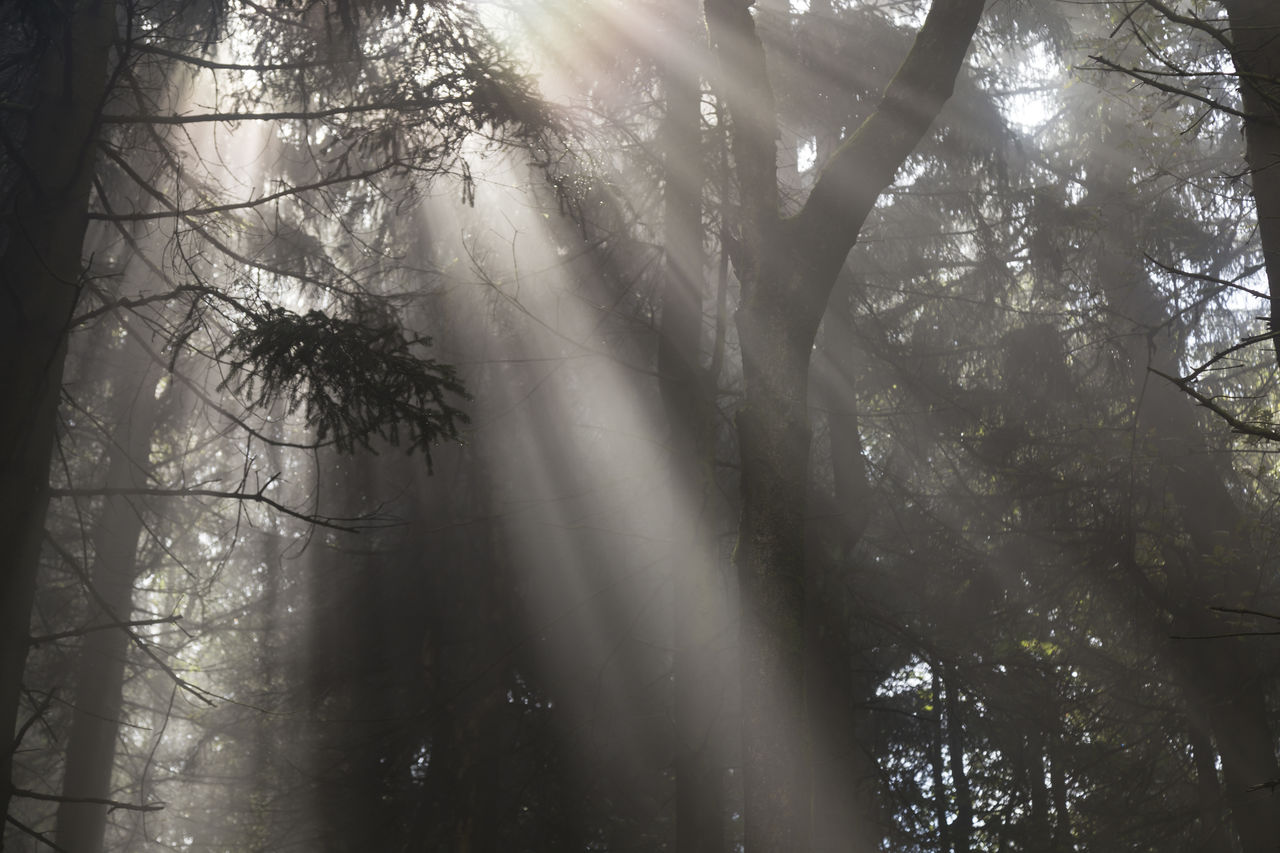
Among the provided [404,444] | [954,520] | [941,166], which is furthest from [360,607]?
[941,166]

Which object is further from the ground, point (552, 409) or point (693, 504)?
point (552, 409)

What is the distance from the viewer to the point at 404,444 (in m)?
12.7

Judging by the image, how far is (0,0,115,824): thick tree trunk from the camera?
503cm

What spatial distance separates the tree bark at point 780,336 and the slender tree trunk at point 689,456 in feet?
11.7

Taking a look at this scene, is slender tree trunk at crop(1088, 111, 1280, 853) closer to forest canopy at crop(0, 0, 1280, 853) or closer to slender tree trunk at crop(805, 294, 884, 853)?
forest canopy at crop(0, 0, 1280, 853)

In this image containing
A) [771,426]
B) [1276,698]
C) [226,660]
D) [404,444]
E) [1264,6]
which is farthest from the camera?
[226,660]

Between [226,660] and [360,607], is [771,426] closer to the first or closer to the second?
[360,607]

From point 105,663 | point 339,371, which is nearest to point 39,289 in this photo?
point 339,371

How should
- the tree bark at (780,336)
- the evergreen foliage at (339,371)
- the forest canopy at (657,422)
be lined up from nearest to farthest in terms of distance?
the tree bark at (780,336) → the evergreen foliage at (339,371) → the forest canopy at (657,422)

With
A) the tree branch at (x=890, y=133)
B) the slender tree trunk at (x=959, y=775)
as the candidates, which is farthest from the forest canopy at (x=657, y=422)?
the slender tree trunk at (x=959, y=775)

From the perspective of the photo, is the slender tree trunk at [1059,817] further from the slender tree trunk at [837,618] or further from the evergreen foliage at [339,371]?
the evergreen foliage at [339,371]

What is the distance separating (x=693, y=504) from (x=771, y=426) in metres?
4.14

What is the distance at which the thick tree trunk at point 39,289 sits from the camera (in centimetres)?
503

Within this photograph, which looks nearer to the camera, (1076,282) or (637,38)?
(637,38)
